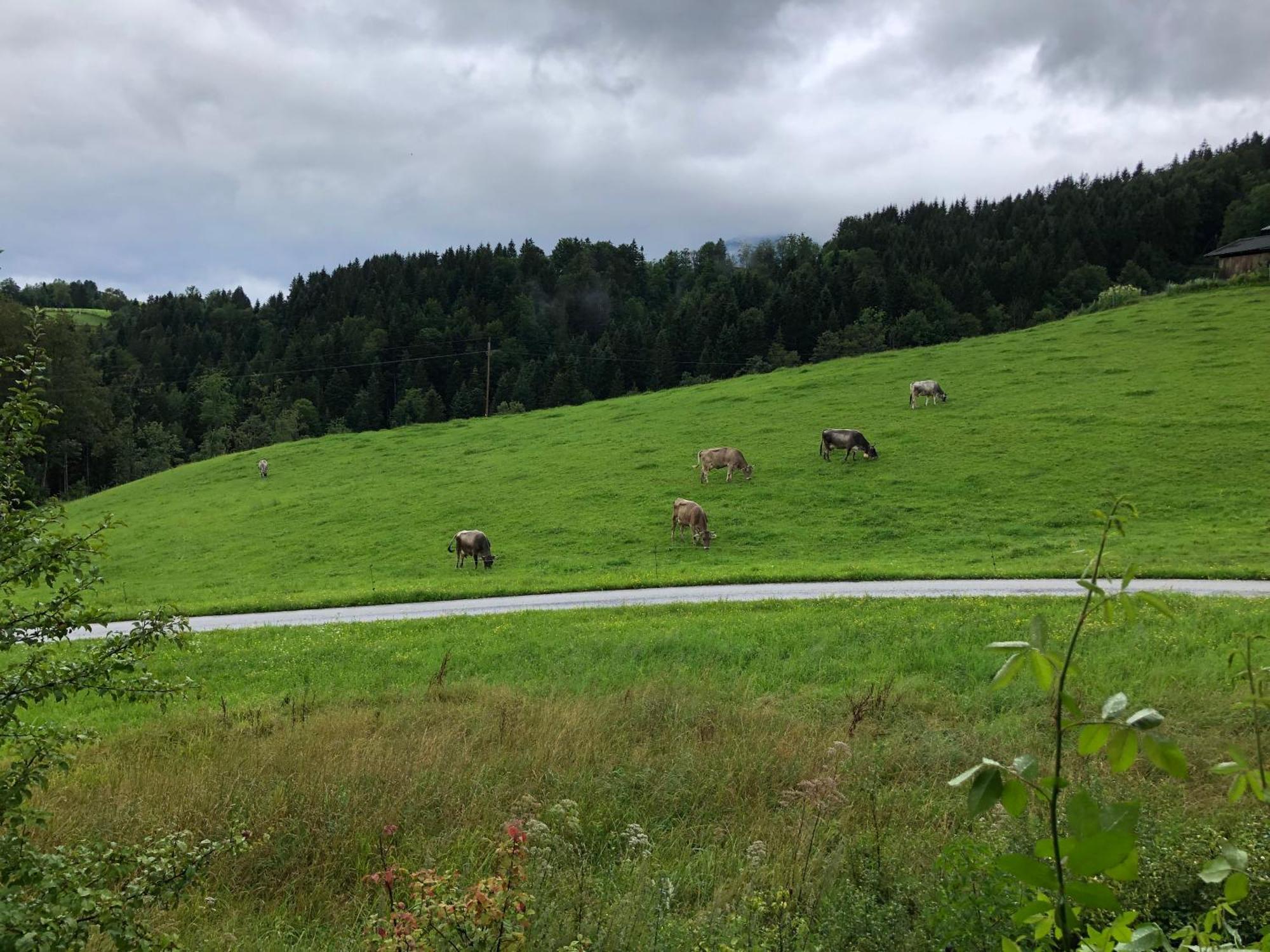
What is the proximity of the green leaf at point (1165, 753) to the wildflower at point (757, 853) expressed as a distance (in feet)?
15.3

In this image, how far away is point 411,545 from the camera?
32094 mm

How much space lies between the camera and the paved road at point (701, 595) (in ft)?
59.9

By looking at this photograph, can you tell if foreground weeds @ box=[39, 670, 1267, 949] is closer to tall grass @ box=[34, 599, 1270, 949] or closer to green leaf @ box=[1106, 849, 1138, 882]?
tall grass @ box=[34, 599, 1270, 949]

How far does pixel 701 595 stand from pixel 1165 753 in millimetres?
19440

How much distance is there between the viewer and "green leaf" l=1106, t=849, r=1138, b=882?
1291 mm

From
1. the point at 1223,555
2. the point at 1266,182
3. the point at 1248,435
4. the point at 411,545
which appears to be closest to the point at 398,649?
the point at 411,545

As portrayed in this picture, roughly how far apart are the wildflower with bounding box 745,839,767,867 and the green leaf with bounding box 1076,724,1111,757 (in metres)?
4.56

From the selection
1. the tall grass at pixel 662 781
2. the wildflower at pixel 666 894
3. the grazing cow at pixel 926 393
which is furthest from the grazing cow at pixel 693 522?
the wildflower at pixel 666 894

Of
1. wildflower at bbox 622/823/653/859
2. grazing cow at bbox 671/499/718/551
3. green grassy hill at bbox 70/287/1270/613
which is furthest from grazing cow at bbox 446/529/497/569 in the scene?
wildflower at bbox 622/823/653/859

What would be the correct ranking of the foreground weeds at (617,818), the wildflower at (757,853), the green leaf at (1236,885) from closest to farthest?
the green leaf at (1236,885), the foreground weeds at (617,818), the wildflower at (757,853)

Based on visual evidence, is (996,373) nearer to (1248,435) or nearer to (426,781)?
(1248,435)

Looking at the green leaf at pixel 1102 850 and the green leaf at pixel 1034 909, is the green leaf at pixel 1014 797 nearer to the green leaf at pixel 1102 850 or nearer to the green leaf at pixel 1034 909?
the green leaf at pixel 1102 850

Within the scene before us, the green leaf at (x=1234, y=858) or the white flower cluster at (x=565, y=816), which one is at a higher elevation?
the green leaf at (x=1234, y=858)

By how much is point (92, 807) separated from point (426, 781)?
281cm
